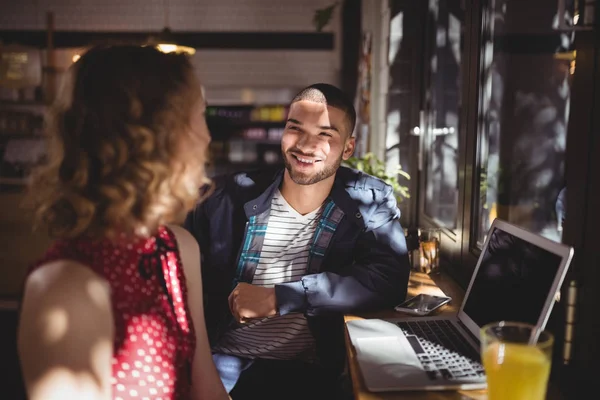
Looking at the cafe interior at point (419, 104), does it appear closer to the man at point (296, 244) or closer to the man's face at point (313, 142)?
the man at point (296, 244)

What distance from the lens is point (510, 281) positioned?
125 centimetres

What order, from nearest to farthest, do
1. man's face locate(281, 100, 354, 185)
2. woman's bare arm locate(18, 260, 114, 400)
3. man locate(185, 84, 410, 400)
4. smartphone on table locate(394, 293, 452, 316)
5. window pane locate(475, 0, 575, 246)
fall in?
woman's bare arm locate(18, 260, 114, 400), smartphone on table locate(394, 293, 452, 316), man locate(185, 84, 410, 400), man's face locate(281, 100, 354, 185), window pane locate(475, 0, 575, 246)

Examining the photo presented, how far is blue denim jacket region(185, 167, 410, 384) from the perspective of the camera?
5.49 feet

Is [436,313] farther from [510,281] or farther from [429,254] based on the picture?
[429,254]

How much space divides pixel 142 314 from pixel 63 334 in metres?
0.18

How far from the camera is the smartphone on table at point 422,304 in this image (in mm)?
1612

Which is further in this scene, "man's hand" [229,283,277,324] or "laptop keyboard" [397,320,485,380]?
"man's hand" [229,283,277,324]

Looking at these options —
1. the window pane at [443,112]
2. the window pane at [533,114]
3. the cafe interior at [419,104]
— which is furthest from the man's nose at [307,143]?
the window pane at [533,114]

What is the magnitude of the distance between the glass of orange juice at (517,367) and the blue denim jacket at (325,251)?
2.36 feet

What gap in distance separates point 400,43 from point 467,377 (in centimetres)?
266

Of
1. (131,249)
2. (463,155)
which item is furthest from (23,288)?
(463,155)

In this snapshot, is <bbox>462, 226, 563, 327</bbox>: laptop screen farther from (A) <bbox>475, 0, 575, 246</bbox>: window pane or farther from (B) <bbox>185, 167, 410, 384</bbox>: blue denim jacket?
(A) <bbox>475, 0, 575, 246</bbox>: window pane

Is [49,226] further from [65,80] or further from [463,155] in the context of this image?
[463,155]

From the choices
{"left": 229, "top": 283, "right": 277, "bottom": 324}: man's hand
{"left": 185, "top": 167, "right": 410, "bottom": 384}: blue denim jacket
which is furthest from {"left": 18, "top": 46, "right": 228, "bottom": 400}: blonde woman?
{"left": 185, "top": 167, "right": 410, "bottom": 384}: blue denim jacket
